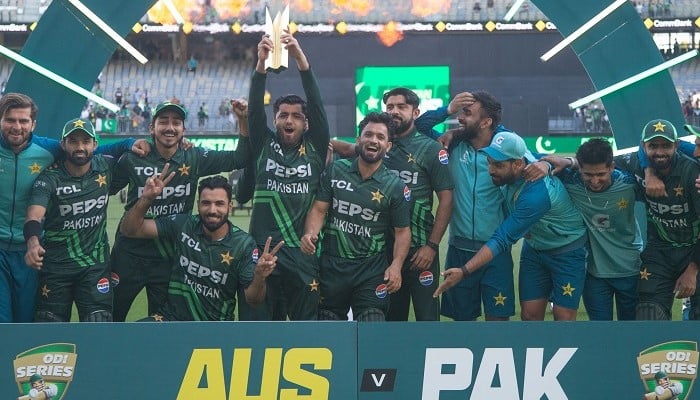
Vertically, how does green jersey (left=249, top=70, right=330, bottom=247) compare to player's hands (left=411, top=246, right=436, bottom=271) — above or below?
above

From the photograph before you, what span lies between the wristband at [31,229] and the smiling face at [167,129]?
3.33ft

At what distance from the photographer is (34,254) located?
6379 mm

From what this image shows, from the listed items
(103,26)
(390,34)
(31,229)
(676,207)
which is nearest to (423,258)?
(676,207)

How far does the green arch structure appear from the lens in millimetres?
7809

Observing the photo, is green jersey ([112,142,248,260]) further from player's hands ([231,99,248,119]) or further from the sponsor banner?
the sponsor banner

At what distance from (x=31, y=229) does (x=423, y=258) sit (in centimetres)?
256

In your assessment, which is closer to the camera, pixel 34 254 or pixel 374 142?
pixel 34 254

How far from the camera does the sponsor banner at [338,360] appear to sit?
5531mm

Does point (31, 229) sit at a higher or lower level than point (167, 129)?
lower

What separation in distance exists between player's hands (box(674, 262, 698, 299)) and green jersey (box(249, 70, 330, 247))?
100 inches

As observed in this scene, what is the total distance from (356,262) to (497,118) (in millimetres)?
1538

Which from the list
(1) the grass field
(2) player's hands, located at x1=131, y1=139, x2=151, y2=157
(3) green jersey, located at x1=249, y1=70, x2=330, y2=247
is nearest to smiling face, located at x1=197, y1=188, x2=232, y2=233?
(3) green jersey, located at x1=249, y1=70, x2=330, y2=247

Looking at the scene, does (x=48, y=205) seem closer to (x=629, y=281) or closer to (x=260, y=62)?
(x=260, y=62)

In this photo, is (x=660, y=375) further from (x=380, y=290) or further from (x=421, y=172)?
(x=421, y=172)
